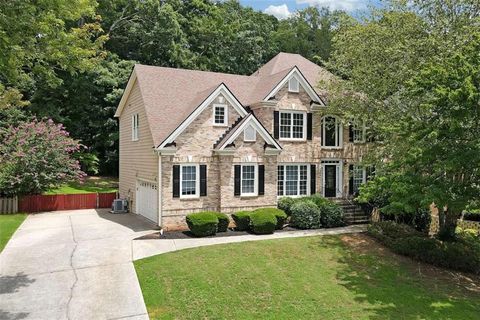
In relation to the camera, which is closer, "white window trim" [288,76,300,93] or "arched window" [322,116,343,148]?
"white window trim" [288,76,300,93]

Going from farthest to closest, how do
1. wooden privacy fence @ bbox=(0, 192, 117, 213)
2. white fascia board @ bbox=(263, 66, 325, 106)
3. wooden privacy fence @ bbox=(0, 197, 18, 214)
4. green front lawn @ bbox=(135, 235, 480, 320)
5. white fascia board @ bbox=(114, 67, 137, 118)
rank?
1. wooden privacy fence @ bbox=(0, 192, 117, 213)
2. wooden privacy fence @ bbox=(0, 197, 18, 214)
3. white fascia board @ bbox=(114, 67, 137, 118)
4. white fascia board @ bbox=(263, 66, 325, 106)
5. green front lawn @ bbox=(135, 235, 480, 320)

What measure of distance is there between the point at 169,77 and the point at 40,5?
1469 cm

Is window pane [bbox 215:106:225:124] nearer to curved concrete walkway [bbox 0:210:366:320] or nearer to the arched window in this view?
curved concrete walkway [bbox 0:210:366:320]

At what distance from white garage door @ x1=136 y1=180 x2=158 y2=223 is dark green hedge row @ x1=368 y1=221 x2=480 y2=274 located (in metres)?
11.6

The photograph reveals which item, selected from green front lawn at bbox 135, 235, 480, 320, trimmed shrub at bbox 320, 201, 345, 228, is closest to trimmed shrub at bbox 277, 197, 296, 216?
trimmed shrub at bbox 320, 201, 345, 228

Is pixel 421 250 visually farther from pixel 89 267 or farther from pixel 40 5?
pixel 40 5

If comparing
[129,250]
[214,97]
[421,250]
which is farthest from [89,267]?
[421,250]

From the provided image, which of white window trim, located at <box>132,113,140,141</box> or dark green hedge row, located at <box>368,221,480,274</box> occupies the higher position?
white window trim, located at <box>132,113,140,141</box>

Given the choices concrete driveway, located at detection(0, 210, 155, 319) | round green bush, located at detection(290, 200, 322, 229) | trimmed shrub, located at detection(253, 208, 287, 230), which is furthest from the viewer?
round green bush, located at detection(290, 200, 322, 229)

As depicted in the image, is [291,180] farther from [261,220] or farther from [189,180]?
[189,180]

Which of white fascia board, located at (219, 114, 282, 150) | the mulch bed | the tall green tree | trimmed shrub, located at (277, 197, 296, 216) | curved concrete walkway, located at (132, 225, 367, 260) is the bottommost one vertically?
curved concrete walkway, located at (132, 225, 367, 260)

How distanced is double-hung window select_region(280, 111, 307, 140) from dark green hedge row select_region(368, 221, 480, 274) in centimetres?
735

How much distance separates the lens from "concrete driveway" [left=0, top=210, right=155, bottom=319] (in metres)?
10.7

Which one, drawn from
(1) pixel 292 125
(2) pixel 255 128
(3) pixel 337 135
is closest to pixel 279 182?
(1) pixel 292 125
